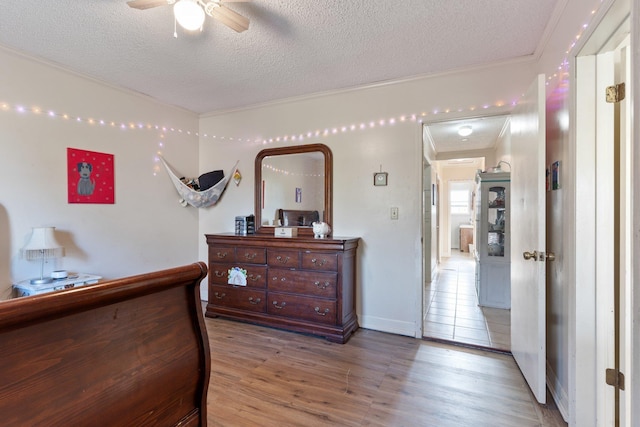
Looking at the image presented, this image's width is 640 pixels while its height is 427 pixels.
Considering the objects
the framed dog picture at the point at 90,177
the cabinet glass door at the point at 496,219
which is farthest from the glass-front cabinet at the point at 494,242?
the framed dog picture at the point at 90,177

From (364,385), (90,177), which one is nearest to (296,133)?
(90,177)

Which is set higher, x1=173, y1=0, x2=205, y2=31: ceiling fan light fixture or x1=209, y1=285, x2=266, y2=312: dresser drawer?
x1=173, y1=0, x2=205, y2=31: ceiling fan light fixture

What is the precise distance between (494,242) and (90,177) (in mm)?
4625

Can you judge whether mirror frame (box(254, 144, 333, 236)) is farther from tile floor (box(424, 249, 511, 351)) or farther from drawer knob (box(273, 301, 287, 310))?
tile floor (box(424, 249, 511, 351))

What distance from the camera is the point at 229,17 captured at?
1.84 metres

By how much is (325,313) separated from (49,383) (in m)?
2.29

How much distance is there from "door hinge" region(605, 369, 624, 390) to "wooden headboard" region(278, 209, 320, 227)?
8.16ft

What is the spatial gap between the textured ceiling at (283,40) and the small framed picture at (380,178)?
933mm

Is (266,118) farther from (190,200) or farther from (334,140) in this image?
(190,200)

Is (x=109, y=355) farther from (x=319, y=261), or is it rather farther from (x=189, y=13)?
(x=319, y=261)

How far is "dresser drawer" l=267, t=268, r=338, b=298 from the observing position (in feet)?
9.52

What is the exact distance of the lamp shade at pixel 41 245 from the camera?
2.43m

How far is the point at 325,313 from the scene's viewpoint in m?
2.91

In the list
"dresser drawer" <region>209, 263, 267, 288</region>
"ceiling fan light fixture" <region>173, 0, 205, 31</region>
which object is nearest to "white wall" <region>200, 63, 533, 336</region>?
"dresser drawer" <region>209, 263, 267, 288</region>
